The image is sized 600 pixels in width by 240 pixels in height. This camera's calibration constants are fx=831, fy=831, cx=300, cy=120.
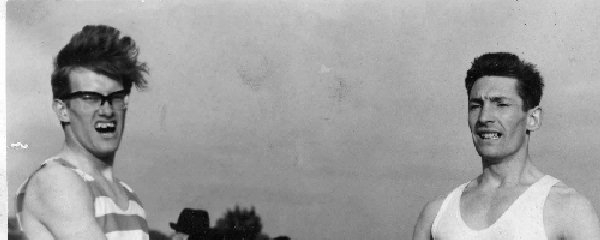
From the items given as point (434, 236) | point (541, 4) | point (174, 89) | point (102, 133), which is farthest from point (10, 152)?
point (541, 4)

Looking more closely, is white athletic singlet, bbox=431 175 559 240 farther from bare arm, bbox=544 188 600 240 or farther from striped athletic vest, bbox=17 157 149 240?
striped athletic vest, bbox=17 157 149 240

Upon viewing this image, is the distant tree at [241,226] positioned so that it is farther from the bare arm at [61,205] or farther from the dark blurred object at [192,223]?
the bare arm at [61,205]

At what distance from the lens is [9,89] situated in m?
4.39

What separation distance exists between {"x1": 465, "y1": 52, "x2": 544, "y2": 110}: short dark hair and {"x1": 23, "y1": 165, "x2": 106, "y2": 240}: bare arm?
194 centimetres

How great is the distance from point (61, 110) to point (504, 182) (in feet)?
7.15

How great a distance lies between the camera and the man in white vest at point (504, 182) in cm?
379

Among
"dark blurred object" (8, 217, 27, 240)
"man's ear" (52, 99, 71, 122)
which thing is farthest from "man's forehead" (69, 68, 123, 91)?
"dark blurred object" (8, 217, 27, 240)

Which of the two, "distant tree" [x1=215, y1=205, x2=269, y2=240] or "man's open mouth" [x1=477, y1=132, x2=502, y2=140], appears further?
"distant tree" [x1=215, y1=205, x2=269, y2=240]

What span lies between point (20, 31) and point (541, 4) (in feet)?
8.91

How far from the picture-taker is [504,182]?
4020mm

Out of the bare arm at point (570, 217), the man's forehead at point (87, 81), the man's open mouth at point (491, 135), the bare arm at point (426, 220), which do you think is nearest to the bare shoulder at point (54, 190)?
the man's forehead at point (87, 81)

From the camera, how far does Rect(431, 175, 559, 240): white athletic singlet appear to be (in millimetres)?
3779

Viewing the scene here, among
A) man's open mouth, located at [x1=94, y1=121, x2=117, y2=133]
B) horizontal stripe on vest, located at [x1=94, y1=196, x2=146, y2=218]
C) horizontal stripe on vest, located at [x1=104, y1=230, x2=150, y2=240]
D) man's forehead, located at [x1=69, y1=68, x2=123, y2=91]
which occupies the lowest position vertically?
horizontal stripe on vest, located at [x1=104, y1=230, x2=150, y2=240]

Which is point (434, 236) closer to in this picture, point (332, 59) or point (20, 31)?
point (332, 59)
